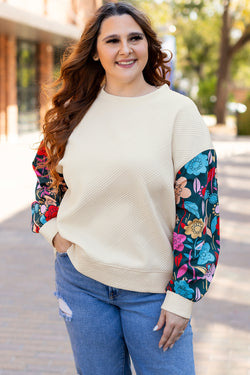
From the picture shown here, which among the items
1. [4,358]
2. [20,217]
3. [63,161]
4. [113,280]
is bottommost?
[20,217]

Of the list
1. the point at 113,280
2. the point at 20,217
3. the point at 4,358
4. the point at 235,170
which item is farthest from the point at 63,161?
the point at 235,170

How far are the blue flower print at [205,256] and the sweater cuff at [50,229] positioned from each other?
1.87 feet

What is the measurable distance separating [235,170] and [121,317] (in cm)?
1180

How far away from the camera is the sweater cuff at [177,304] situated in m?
1.93

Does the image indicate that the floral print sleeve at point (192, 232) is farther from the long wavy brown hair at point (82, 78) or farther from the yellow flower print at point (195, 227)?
the long wavy brown hair at point (82, 78)

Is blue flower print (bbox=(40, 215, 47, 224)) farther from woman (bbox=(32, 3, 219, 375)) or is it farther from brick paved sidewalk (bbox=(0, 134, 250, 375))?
brick paved sidewalk (bbox=(0, 134, 250, 375))

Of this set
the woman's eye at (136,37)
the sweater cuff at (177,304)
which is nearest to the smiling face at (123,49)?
the woman's eye at (136,37)

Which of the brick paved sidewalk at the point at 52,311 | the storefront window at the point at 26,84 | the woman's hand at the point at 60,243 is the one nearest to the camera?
the woman's hand at the point at 60,243

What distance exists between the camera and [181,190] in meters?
1.96

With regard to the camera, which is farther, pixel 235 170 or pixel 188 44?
pixel 188 44

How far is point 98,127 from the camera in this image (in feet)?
6.86

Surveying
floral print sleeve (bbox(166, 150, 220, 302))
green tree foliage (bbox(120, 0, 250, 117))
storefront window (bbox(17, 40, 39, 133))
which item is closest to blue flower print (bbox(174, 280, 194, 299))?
floral print sleeve (bbox(166, 150, 220, 302))

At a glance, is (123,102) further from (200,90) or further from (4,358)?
(200,90)

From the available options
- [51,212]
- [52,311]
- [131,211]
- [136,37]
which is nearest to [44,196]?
[51,212]
